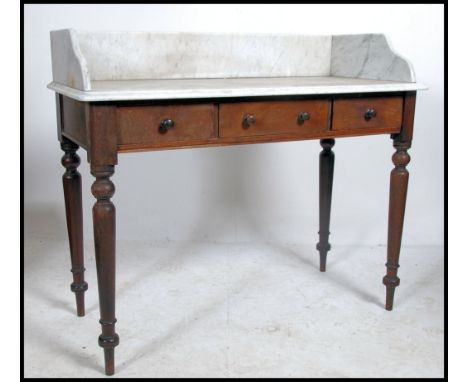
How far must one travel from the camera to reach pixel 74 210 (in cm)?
279

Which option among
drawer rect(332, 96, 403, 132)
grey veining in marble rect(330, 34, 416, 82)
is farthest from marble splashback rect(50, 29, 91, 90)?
grey veining in marble rect(330, 34, 416, 82)

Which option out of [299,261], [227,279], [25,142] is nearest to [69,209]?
[227,279]

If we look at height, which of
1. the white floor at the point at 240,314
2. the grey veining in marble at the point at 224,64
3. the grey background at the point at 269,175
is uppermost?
the grey veining in marble at the point at 224,64

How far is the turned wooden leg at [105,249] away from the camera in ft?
7.36

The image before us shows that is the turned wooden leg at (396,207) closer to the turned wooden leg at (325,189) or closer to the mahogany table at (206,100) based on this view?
the mahogany table at (206,100)

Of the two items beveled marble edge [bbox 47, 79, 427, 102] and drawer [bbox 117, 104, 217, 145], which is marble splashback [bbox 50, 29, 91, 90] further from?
drawer [bbox 117, 104, 217, 145]

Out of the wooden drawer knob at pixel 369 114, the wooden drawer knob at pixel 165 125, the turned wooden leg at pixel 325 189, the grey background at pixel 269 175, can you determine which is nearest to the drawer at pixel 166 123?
the wooden drawer knob at pixel 165 125

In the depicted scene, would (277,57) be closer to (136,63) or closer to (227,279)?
(136,63)

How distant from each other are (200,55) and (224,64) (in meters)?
0.13

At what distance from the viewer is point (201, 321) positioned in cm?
290

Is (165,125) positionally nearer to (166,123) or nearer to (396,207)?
(166,123)

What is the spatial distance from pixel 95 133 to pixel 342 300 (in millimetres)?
1600

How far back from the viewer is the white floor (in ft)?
8.34

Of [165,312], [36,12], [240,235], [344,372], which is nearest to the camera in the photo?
[344,372]
